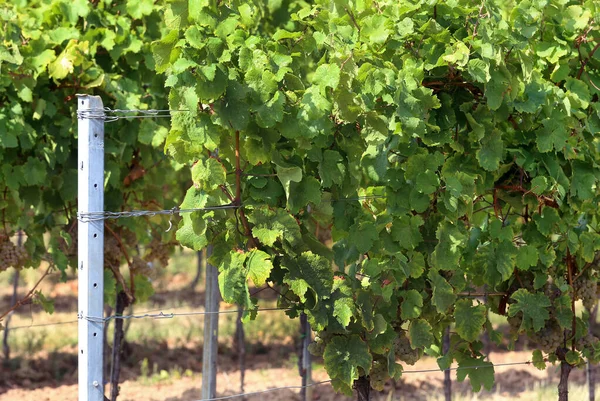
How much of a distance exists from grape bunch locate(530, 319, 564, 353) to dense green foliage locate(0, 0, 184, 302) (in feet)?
7.07

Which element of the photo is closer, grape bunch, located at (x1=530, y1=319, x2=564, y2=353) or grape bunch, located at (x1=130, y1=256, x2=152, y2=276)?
grape bunch, located at (x1=530, y1=319, x2=564, y2=353)

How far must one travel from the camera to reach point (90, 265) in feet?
9.64

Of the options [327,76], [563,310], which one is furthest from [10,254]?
[563,310]

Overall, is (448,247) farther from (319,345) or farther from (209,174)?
(209,174)

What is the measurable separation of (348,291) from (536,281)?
1028 millimetres

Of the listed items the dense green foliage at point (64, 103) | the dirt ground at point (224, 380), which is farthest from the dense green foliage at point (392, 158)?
the dirt ground at point (224, 380)

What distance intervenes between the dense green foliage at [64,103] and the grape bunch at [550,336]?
2154mm

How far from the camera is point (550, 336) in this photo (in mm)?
3898

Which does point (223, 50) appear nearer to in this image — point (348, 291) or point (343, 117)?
point (343, 117)

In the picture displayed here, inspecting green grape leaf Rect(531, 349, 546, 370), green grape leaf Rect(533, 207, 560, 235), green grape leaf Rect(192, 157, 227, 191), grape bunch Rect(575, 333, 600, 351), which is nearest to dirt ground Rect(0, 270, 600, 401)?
green grape leaf Rect(531, 349, 546, 370)

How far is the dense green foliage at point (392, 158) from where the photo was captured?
298 centimetres

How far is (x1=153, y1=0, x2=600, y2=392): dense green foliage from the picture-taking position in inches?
117

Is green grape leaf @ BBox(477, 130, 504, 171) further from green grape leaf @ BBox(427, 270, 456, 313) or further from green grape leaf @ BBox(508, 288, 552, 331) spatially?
green grape leaf @ BBox(508, 288, 552, 331)

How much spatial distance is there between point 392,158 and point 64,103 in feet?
7.03
